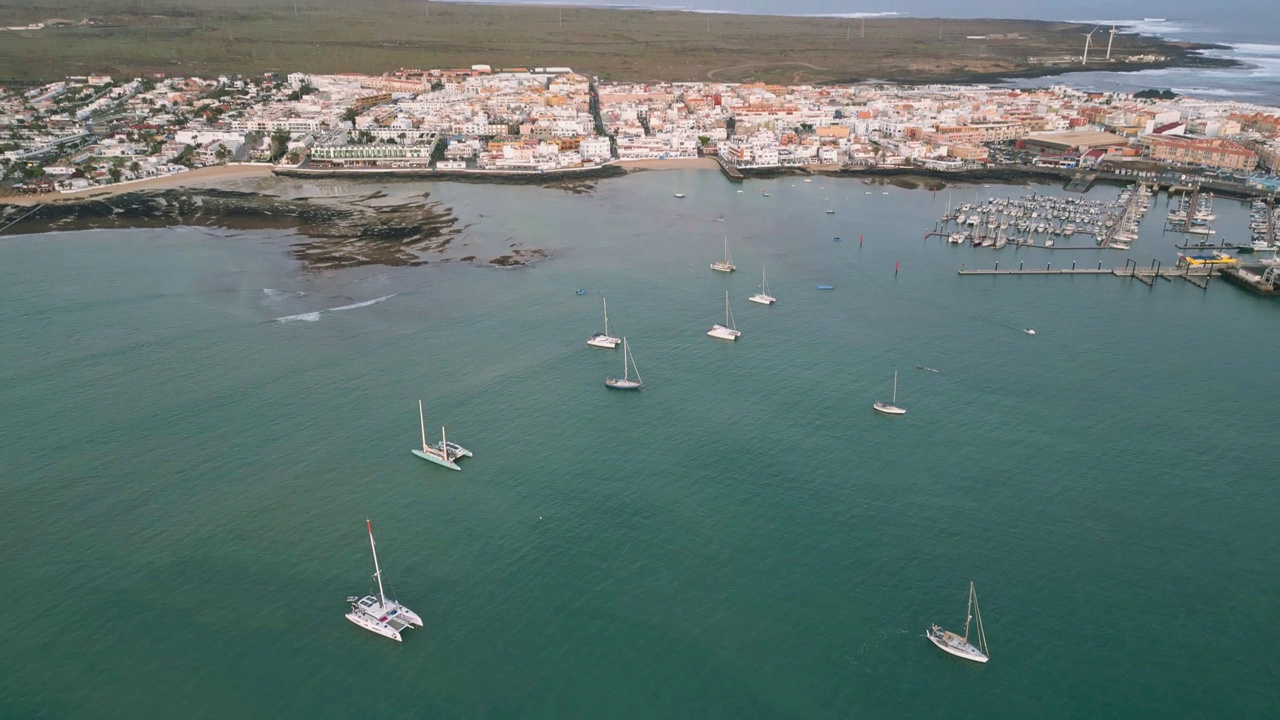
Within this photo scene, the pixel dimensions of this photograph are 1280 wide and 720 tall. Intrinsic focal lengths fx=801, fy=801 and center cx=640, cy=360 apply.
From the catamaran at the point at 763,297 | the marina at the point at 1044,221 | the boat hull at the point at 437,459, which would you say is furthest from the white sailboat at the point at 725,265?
the boat hull at the point at 437,459

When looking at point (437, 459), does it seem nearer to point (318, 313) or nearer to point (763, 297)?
point (318, 313)

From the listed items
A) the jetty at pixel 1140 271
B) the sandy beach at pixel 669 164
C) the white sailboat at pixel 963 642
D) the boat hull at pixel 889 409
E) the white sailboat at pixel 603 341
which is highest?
the sandy beach at pixel 669 164

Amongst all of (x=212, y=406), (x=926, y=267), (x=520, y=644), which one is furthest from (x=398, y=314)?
(x=926, y=267)

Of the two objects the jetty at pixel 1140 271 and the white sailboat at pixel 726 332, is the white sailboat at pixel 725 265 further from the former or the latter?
the jetty at pixel 1140 271

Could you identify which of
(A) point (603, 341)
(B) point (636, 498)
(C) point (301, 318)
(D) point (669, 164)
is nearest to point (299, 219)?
(C) point (301, 318)

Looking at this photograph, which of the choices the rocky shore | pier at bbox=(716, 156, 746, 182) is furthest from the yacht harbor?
the rocky shore
